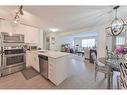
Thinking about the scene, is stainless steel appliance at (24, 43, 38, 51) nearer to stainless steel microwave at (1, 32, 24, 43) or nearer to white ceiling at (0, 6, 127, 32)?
stainless steel microwave at (1, 32, 24, 43)

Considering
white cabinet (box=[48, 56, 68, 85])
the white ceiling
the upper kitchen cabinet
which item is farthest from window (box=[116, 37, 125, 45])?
the upper kitchen cabinet

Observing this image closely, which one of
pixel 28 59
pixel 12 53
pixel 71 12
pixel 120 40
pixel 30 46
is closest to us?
pixel 71 12

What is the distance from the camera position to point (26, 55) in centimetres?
465

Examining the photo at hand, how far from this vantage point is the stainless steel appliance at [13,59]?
3.76 meters

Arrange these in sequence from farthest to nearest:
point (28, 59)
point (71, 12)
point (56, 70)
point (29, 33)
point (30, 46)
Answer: point (30, 46) → point (29, 33) → point (28, 59) → point (71, 12) → point (56, 70)

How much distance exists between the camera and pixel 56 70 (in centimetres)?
284

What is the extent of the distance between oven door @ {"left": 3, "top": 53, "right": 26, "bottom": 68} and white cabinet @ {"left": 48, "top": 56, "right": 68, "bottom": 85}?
1.83 metres

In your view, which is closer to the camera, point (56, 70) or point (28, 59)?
point (56, 70)

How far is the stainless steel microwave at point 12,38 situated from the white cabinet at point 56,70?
201cm

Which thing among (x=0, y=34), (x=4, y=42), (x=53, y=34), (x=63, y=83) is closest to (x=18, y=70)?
(x=4, y=42)

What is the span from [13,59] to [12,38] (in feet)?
2.76

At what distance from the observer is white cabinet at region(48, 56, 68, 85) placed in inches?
111

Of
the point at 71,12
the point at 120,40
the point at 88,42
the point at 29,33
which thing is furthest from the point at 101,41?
the point at 88,42

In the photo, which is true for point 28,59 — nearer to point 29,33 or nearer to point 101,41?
point 29,33
